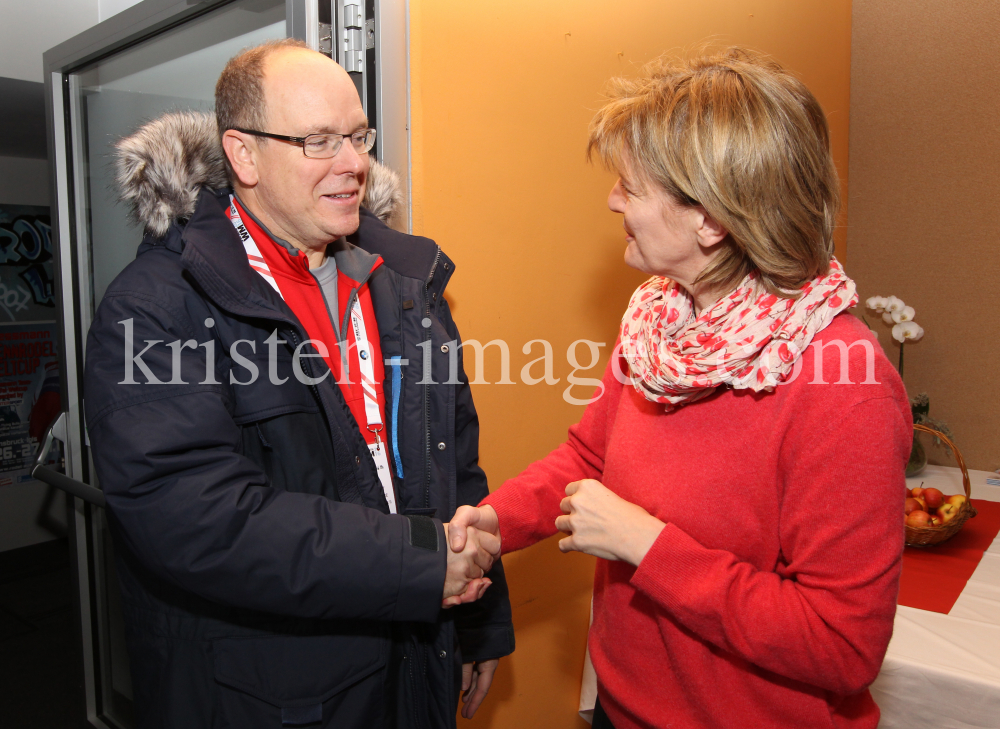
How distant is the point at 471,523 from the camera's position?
1.30m

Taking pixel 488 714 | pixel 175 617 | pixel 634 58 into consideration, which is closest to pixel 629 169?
pixel 175 617

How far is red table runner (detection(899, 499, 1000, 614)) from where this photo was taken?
6.09 feet

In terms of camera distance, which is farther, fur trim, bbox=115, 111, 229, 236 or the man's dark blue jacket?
fur trim, bbox=115, 111, 229, 236

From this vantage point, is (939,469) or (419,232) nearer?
(419,232)

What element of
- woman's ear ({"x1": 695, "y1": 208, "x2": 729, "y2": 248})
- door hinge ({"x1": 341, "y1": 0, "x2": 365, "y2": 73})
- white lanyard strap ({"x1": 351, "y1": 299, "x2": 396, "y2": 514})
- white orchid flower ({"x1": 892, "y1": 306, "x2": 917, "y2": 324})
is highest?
door hinge ({"x1": 341, "y1": 0, "x2": 365, "y2": 73})

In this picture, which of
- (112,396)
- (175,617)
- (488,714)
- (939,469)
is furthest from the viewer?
(939,469)

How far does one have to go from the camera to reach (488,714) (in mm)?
1960

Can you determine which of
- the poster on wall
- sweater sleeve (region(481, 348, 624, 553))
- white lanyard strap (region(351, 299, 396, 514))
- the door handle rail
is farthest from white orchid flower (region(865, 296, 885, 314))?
the poster on wall

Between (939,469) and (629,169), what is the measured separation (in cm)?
265

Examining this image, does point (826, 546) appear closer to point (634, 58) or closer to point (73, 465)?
point (634, 58)

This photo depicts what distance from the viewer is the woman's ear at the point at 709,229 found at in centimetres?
105

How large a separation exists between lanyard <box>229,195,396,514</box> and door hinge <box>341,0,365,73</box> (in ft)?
1.44

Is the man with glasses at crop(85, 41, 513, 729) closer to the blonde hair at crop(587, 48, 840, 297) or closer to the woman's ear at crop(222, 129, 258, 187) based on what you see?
the woman's ear at crop(222, 129, 258, 187)

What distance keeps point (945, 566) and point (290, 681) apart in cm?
190
